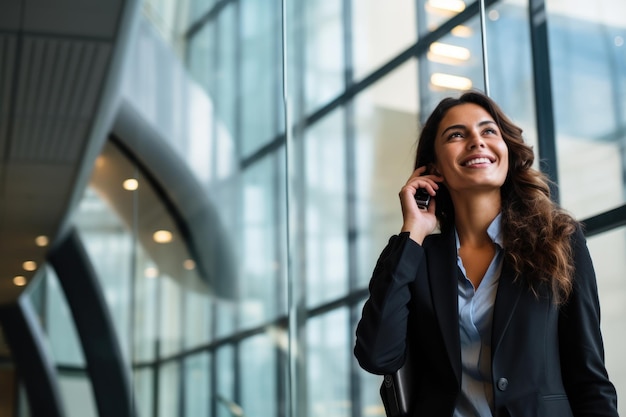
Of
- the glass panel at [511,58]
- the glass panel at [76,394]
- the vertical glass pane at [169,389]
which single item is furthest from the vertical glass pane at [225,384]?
the glass panel at [511,58]

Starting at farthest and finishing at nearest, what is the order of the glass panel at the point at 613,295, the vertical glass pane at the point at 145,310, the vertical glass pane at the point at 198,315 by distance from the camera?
the vertical glass pane at the point at 145,310 < the vertical glass pane at the point at 198,315 < the glass panel at the point at 613,295

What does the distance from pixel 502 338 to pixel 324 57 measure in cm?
482

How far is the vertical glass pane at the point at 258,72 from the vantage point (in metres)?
6.75

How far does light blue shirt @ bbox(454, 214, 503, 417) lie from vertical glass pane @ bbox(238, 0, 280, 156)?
442cm

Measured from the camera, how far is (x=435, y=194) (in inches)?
100

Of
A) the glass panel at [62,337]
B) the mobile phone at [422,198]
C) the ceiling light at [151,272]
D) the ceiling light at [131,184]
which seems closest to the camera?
the mobile phone at [422,198]

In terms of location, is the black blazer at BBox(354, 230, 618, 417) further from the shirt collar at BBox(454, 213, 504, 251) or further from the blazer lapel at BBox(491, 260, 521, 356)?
the shirt collar at BBox(454, 213, 504, 251)

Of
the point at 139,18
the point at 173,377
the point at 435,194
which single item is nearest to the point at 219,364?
the point at 173,377

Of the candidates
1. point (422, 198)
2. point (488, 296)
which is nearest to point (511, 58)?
point (422, 198)

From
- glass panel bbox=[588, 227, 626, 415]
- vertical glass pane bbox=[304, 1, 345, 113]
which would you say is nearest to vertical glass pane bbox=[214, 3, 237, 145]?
vertical glass pane bbox=[304, 1, 345, 113]

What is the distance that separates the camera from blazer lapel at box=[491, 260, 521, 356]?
2.18 m

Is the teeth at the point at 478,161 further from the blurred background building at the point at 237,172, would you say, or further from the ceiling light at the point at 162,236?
the ceiling light at the point at 162,236

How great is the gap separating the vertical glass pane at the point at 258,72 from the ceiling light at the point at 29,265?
2746mm

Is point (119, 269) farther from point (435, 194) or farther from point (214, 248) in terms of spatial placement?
point (435, 194)
